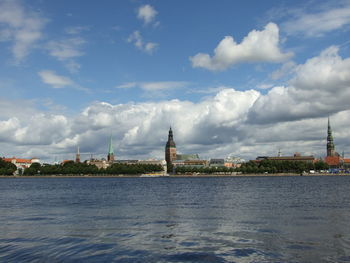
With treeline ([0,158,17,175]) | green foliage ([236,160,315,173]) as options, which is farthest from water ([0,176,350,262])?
treeline ([0,158,17,175])

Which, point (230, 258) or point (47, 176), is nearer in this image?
point (230, 258)

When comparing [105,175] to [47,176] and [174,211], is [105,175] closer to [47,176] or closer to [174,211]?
[47,176]

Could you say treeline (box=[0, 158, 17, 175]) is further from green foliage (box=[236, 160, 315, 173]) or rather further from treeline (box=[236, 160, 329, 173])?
green foliage (box=[236, 160, 315, 173])

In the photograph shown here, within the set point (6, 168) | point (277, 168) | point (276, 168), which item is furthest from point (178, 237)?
point (6, 168)

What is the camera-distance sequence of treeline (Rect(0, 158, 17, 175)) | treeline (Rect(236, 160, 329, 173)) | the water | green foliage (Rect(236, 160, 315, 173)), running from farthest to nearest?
treeline (Rect(0, 158, 17, 175))
treeline (Rect(236, 160, 329, 173))
green foliage (Rect(236, 160, 315, 173))
the water

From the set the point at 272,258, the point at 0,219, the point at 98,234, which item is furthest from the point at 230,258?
the point at 0,219

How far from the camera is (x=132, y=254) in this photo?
1564 centimetres

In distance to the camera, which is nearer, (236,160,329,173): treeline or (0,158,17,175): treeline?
(236,160,329,173): treeline

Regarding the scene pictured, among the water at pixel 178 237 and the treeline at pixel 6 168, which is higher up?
the treeline at pixel 6 168

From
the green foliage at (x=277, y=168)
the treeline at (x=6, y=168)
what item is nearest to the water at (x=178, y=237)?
the green foliage at (x=277, y=168)

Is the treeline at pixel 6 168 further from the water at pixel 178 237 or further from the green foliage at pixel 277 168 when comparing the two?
the water at pixel 178 237

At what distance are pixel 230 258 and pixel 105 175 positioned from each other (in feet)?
617

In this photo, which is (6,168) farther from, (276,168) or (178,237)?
(178,237)

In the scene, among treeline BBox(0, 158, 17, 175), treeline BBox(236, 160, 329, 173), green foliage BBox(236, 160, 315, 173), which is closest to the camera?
green foliage BBox(236, 160, 315, 173)
